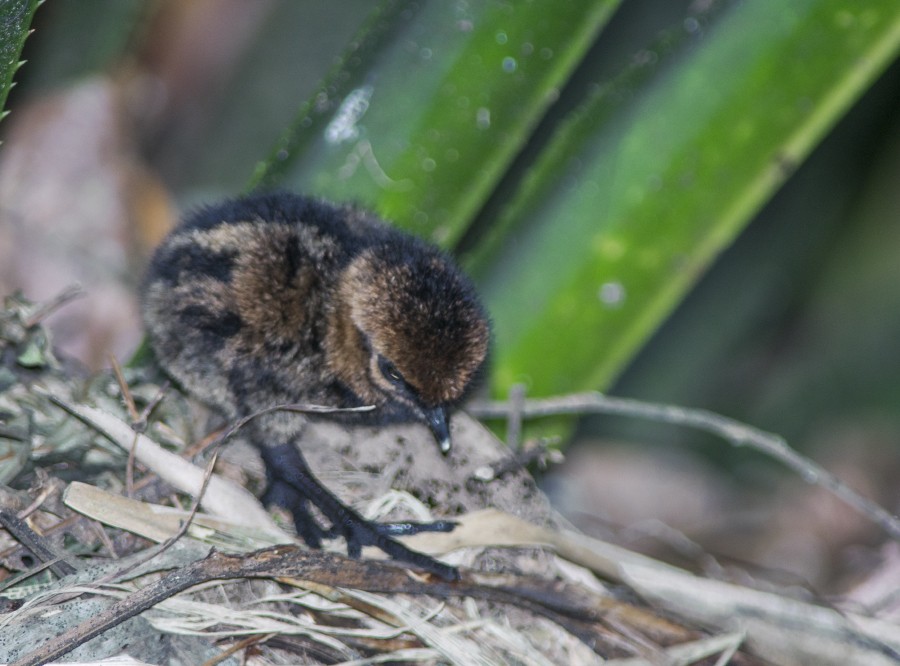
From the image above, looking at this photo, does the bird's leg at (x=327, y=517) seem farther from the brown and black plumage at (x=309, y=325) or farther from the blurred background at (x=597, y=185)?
the blurred background at (x=597, y=185)

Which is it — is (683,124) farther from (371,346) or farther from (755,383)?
(755,383)

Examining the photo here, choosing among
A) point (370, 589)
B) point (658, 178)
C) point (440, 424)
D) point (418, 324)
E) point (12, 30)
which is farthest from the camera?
point (658, 178)

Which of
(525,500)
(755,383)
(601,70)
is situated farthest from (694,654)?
(755,383)

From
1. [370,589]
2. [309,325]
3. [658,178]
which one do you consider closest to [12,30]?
[309,325]

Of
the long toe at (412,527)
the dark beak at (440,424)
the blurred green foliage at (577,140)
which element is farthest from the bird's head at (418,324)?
the blurred green foliage at (577,140)

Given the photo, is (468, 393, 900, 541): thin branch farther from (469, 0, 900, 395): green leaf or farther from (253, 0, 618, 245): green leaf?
(253, 0, 618, 245): green leaf

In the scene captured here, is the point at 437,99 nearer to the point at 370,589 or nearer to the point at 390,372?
the point at 390,372
